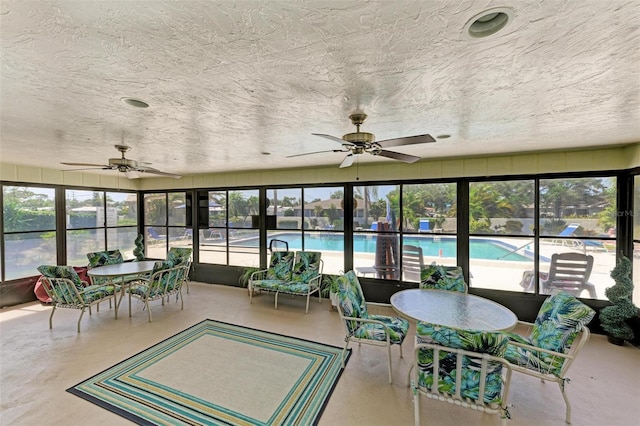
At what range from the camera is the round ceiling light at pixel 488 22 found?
1.19m

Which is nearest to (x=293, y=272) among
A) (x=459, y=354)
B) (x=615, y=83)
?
(x=459, y=354)

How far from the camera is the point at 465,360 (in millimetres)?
1931

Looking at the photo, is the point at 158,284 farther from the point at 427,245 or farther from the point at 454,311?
the point at 427,245

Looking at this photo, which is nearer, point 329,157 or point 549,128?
point 549,128

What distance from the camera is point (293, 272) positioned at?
550 cm

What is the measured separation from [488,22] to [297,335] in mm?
3876

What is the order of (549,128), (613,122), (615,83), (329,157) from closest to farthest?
(615,83)
(613,122)
(549,128)
(329,157)

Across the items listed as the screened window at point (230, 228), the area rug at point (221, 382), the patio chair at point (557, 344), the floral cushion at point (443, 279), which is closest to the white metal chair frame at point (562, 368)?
the patio chair at point (557, 344)

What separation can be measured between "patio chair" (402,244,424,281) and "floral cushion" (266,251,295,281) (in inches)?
88.6

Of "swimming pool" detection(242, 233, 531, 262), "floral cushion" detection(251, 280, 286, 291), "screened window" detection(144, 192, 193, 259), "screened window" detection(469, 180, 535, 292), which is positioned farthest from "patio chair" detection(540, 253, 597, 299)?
"screened window" detection(144, 192, 193, 259)

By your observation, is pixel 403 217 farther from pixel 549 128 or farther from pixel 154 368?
pixel 154 368

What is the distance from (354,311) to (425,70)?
2.46 meters

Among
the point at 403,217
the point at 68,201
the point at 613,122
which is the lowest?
A: the point at 403,217

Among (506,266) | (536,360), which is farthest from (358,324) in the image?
(506,266)
